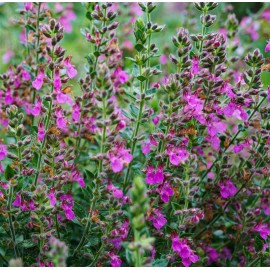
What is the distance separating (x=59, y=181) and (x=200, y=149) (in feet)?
2.64

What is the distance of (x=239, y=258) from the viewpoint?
9.83ft

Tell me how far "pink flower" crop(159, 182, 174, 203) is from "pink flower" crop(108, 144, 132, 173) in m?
0.28

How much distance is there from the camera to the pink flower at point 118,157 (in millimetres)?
2129

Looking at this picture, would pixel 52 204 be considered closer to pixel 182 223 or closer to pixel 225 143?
pixel 182 223

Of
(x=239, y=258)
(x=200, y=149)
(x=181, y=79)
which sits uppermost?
(x=181, y=79)

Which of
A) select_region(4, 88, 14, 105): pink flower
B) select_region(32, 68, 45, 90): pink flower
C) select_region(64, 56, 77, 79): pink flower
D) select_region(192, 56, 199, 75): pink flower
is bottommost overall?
select_region(4, 88, 14, 105): pink flower

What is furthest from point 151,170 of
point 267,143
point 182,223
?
point 267,143

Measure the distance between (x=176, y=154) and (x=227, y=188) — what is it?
48 cm

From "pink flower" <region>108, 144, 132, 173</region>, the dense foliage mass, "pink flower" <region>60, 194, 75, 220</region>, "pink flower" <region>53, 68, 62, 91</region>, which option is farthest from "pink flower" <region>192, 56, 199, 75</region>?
"pink flower" <region>60, 194, 75, 220</region>

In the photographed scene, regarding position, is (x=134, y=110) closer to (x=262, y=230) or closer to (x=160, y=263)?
(x=160, y=263)

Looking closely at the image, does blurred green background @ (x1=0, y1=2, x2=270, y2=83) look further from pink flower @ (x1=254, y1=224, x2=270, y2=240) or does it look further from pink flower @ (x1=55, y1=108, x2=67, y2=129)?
pink flower @ (x1=254, y1=224, x2=270, y2=240)

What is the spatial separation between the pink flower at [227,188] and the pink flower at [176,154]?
44cm

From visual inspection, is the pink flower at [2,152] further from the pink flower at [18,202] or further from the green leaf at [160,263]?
the green leaf at [160,263]

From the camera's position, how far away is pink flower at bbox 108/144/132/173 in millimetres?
2129
